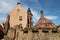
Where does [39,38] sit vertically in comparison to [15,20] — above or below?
below

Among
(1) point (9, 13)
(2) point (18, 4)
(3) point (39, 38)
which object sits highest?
(2) point (18, 4)

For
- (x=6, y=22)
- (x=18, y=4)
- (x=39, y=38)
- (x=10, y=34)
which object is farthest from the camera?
(x=18, y=4)

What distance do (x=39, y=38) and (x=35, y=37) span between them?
20.4 inches

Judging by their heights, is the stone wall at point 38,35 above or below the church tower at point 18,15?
below

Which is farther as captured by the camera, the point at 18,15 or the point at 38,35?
the point at 18,15

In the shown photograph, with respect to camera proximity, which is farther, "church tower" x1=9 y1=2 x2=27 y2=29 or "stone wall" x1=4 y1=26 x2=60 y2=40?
"church tower" x1=9 y1=2 x2=27 y2=29

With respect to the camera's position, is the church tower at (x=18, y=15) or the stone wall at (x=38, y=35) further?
the church tower at (x=18, y=15)

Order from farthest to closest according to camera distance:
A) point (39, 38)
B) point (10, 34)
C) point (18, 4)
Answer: point (18, 4) < point (10, 34) < point (39, 38)

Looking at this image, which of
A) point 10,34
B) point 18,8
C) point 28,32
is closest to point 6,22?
point 18,8

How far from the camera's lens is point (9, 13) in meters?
42.0

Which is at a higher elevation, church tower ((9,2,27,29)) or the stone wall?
church tower ((9,2,27,29))

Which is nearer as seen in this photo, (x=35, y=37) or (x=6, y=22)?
(x=35, y=37)

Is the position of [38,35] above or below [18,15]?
below

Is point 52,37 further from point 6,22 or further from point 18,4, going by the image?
point 18,4
